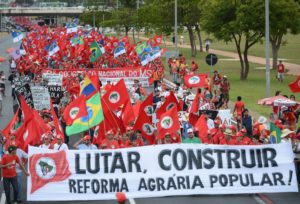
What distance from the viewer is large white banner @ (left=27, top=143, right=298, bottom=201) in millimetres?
15180

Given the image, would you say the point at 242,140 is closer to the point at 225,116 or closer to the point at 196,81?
the point at 225,116

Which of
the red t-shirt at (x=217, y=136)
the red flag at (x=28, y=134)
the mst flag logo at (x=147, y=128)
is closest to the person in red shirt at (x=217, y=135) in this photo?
the red t-shirt at (x=217, y=136)

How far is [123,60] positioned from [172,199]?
34.6 m

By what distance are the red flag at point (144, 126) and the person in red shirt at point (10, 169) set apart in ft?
12.7

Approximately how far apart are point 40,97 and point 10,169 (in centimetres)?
917

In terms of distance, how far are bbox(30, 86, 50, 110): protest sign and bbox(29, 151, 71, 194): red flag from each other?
8891mm

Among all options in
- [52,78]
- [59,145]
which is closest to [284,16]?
[52,78]

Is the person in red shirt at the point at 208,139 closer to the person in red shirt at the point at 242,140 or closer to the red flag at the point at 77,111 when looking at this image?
the person in red shirt at the point at 242,140

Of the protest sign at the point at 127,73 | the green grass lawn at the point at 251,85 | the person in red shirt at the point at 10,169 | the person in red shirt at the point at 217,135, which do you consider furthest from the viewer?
the protest sign at the point at 127,73

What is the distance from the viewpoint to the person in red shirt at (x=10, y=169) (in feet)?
49.1

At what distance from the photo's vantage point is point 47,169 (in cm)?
1516

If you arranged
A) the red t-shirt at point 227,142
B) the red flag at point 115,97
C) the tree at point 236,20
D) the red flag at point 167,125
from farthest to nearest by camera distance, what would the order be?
the tree at point 236,20 → the red flag at point 115,97 → the red flag at point 167,125 → the red t-shirt at point 227,142

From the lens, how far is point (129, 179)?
50.6ft

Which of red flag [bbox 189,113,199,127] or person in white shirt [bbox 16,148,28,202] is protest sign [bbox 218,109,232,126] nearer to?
red flag [bbox 189,113,199,127]
